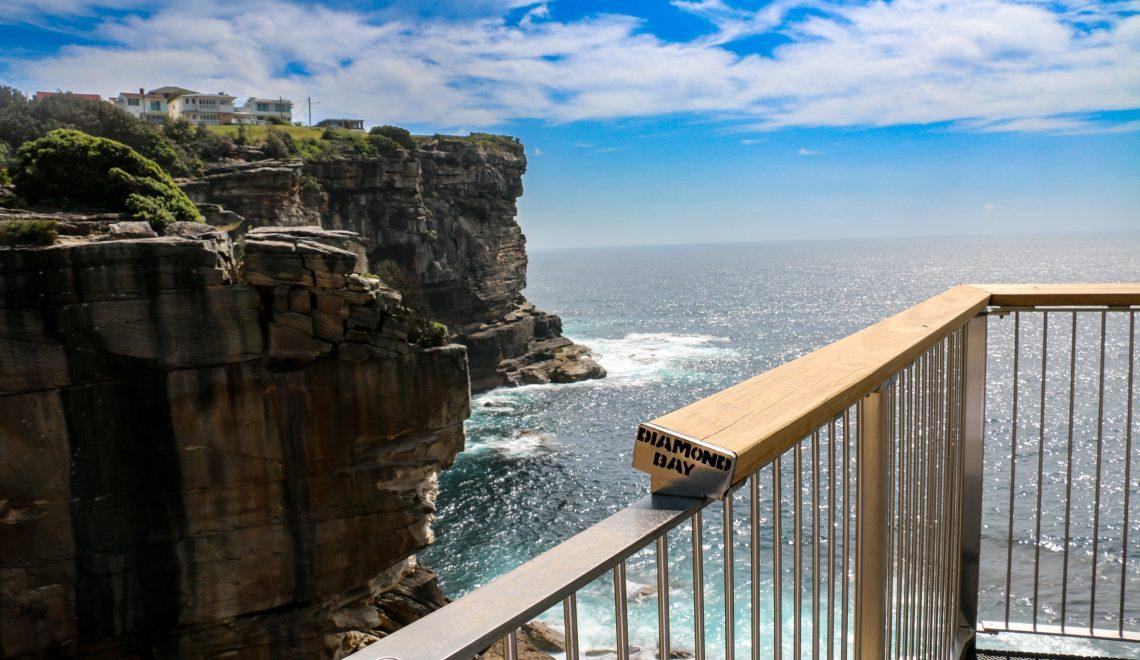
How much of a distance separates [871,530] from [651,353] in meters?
65.7

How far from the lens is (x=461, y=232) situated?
176 feet

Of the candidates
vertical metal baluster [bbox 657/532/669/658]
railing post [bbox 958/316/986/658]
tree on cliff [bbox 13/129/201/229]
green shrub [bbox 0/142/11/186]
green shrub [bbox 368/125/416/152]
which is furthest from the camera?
green shrub [bbox 368/125/416/152]

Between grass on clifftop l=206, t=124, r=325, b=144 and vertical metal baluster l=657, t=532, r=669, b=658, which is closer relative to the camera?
vertical metal baluster l=657, t=532, r=669, b=658

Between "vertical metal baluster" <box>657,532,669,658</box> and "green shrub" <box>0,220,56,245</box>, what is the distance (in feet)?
56.8

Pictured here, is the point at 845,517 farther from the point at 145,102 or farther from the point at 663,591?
the point at 145,102

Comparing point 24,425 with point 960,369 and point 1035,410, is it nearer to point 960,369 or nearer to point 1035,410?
point 960,369

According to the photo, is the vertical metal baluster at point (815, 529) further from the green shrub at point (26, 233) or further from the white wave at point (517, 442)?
the white wave at point (517, 442)

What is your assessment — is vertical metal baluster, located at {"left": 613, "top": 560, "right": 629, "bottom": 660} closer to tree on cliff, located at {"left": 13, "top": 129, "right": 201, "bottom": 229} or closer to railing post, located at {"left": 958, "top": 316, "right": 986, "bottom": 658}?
railing post, located at {"left": 958, "top": 316, "right": 986, "bottom": 658}

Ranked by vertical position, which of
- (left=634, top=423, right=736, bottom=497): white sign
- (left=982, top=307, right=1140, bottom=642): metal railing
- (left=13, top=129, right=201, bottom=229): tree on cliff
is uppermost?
(left=13, top=129, right=201, bottom=229): tree on cliff

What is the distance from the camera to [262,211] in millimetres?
36406

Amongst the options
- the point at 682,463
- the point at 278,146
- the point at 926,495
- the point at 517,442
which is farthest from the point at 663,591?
the point at 278,146

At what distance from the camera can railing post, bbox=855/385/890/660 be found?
2.08 meters

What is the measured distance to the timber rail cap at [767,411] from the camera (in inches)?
48.3

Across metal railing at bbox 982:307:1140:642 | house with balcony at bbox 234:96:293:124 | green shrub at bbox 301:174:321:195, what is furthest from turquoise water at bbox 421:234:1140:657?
house with balcony at bbox 234:96:293:124
